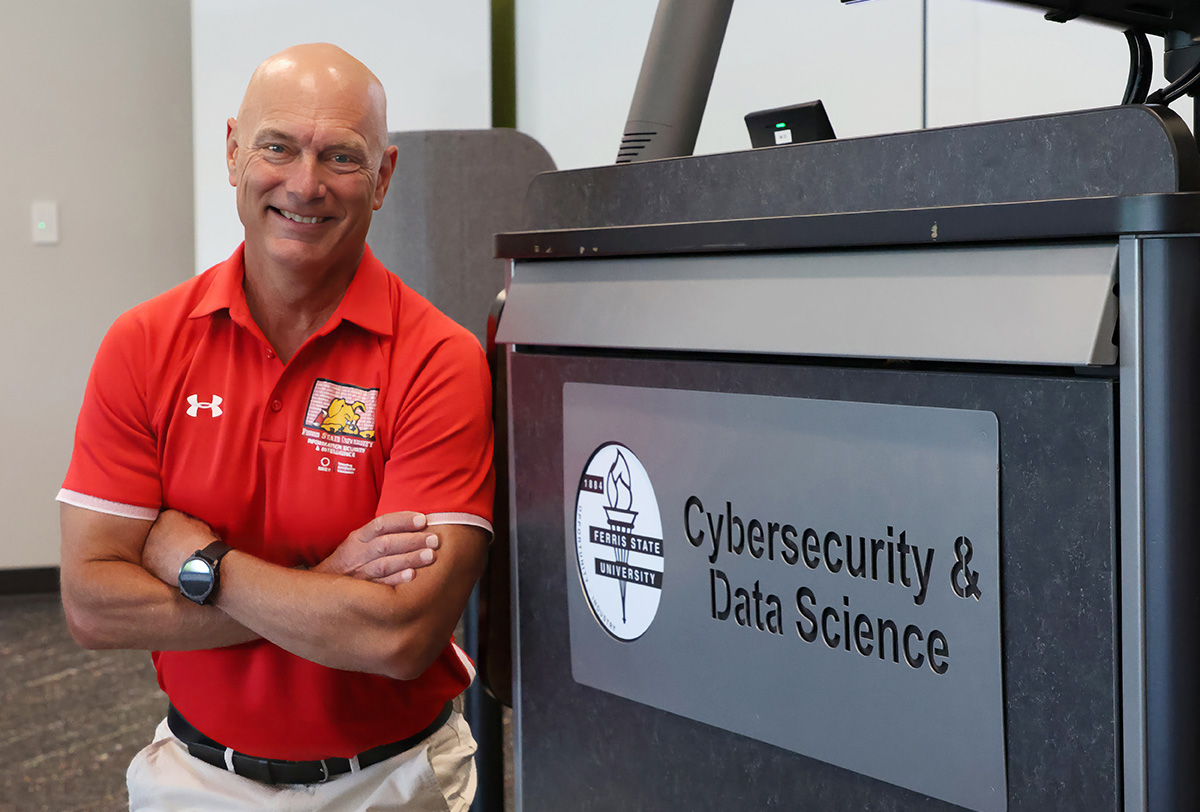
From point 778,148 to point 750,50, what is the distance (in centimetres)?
184

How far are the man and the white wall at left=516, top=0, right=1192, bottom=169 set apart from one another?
2.66ft

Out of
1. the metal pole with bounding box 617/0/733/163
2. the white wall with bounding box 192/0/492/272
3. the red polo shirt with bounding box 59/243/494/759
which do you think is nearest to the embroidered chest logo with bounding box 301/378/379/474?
the red polo shirt with bounding box 59/243/494/759

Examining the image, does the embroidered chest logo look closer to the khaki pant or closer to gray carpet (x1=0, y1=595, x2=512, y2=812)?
the khaki pant

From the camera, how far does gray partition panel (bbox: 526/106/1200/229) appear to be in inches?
27.1

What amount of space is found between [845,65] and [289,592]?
174cm

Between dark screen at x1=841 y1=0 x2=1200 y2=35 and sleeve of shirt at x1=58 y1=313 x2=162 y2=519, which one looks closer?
dark screen at x1=841 y1=0 x2=1200 y2=35

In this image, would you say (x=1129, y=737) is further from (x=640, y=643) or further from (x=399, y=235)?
(x=399, y=235)

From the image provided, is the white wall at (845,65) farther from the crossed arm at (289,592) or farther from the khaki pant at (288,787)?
the khaki pant at (288,787)

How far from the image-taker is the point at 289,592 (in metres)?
1.11

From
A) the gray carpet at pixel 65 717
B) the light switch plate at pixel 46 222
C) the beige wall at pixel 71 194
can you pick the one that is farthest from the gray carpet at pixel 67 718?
the light switch plate at pixel 46 222

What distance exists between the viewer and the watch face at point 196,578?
111 centimetres

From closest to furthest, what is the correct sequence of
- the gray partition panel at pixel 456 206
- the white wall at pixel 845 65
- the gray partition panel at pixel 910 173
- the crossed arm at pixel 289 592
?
1. the gray partition panel at pixel 910 173
2. the crossed arm at pixel 289 592
3. the white wall at pixel 845 65
4. the gray partition panel at pixel 456 206

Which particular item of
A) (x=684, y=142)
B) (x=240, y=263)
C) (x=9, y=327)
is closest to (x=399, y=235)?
(x=240, y=263)

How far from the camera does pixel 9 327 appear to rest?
13.6 feet
